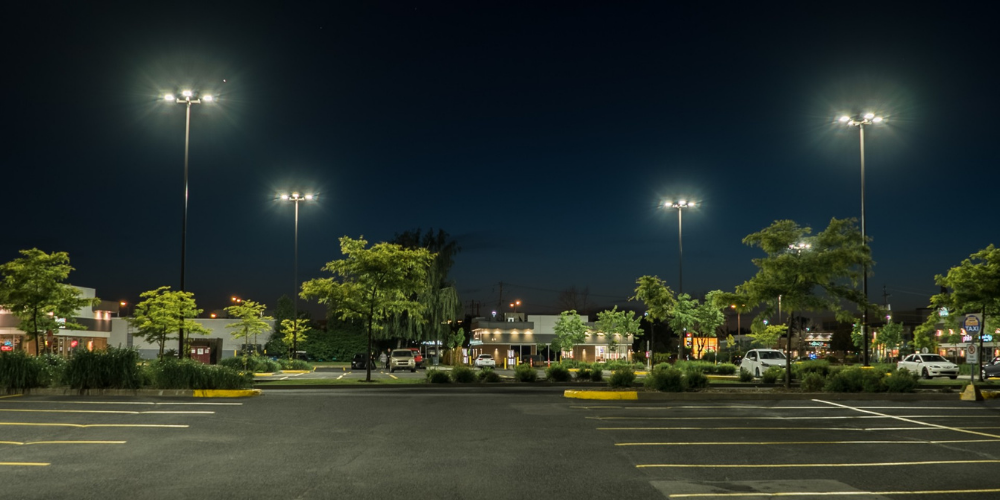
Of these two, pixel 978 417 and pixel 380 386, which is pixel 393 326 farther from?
pixel 978 417

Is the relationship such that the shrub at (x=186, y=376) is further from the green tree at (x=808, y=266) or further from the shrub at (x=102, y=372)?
the green tree at (x=808, y=266)

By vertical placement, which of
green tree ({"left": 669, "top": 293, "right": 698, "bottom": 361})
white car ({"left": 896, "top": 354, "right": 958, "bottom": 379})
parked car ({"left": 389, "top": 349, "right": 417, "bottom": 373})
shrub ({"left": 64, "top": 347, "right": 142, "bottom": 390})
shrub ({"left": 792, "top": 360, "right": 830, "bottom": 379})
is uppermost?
green tree ({"left": 669, "top": 293, "right": 698, "bottom": 361})

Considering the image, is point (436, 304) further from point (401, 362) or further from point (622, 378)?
point (622, 378)

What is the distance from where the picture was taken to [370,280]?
2927 centimetres

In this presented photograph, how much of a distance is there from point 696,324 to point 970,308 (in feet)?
73.9

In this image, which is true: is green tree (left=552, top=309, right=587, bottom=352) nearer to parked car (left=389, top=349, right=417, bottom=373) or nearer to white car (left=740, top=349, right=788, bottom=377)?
parked car (left=389, top=349, right=417, bottom=373)

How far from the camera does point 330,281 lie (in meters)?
29.3

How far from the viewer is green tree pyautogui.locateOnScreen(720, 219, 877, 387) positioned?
2405 cm

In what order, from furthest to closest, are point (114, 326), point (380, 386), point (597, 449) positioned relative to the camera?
point (114, 326)
point (380, 386)
point (597, 449)

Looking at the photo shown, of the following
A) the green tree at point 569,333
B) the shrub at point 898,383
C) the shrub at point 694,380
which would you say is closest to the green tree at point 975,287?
the shrub at point 898,383

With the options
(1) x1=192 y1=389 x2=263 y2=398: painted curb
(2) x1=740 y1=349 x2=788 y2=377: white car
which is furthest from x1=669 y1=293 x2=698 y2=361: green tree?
(1) x1=192 y1=389 x2=263 y2=398: painted curb

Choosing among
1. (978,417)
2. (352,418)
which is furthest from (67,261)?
(978,417)

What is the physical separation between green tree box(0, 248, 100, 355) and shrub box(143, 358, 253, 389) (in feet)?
32.9

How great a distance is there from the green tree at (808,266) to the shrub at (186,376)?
16.5 m
